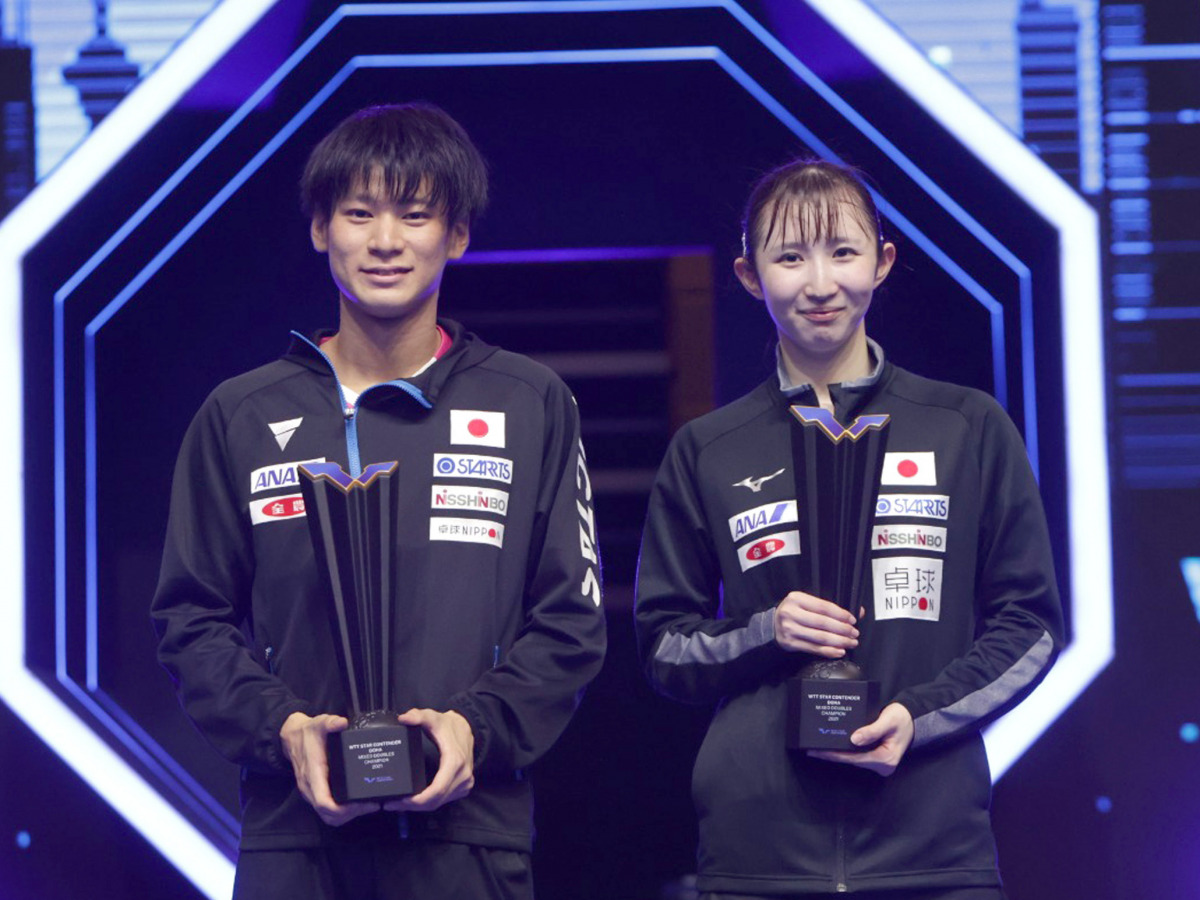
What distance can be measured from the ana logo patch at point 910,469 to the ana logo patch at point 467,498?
0.56 metres

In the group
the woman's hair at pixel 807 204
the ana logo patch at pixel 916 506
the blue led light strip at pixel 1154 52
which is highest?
the blue led light strip at pixel 1154 52

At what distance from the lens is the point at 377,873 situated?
206 centimetres

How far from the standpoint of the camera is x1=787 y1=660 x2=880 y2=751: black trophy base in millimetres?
2059

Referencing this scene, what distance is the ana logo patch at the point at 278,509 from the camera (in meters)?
2.23

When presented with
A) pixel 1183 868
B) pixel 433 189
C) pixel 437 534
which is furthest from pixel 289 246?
pixel 1183 868

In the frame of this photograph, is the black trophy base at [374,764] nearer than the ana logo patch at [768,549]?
Yes

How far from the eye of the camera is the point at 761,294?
244 centimetres

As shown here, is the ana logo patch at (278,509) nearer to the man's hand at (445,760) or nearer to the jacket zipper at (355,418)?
the jacket zipper at (355,418)

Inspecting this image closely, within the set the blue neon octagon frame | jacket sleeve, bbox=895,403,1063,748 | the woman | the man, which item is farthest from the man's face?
the blue neon octagon frame

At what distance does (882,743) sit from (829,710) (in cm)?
9

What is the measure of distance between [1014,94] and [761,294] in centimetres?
99

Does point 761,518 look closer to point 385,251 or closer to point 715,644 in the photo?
point 715,644

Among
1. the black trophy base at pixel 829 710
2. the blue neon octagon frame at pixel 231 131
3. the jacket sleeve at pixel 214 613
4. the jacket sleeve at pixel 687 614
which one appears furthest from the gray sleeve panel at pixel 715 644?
the blue neon octagon frame at pixel 231 131

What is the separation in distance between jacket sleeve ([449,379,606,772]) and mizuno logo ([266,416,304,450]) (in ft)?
1.20
